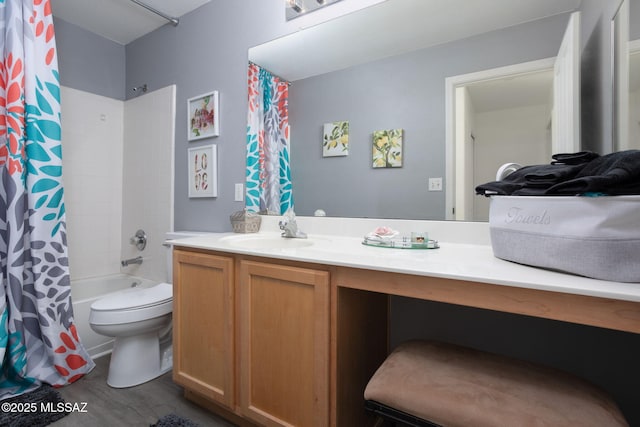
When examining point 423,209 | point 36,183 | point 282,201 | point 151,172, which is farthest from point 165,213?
point 423,209

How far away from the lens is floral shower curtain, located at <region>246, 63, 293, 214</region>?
179 centimetres

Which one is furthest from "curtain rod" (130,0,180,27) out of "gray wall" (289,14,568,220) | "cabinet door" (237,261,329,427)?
"cabinet door" (237,261,329,427)

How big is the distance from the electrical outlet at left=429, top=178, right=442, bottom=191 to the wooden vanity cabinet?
2.22ft

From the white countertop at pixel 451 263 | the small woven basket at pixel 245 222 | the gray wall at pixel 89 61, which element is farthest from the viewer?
the gray wall at pixel 89 61

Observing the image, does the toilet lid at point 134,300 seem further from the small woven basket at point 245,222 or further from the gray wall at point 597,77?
the gray wall at point 597,77

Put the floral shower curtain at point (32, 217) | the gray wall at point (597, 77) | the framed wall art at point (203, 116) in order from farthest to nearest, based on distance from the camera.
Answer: the framed wall art at point (203, 116), the floral shower curtain at point (32, 217), the gray wall at point (597, 77)

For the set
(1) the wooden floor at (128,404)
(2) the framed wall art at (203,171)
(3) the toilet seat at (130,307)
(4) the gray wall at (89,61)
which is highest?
(4) the gray wall at (89,61)

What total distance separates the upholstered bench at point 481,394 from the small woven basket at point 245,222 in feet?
3.66

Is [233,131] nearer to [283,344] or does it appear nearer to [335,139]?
[335,139]

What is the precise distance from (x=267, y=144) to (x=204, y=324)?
3.55 feet

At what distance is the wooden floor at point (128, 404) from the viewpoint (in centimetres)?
135

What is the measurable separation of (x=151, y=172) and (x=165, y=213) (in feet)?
1.29

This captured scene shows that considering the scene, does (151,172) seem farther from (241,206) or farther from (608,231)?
(608,231)

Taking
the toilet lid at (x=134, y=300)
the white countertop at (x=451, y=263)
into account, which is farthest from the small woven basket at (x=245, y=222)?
the toilet lid at (x=134, y=300)
